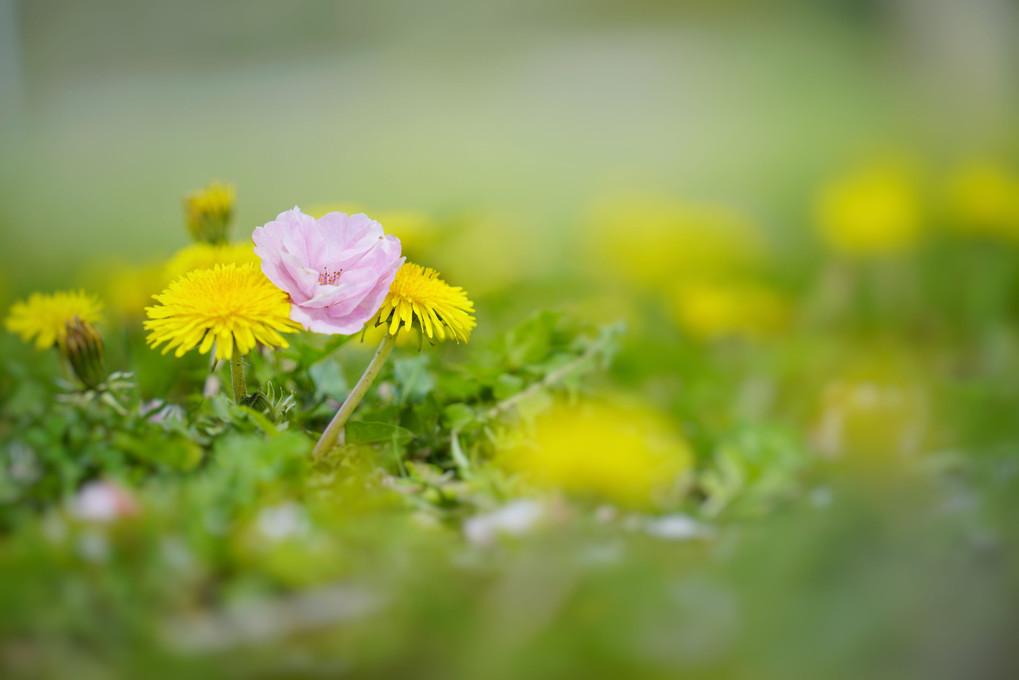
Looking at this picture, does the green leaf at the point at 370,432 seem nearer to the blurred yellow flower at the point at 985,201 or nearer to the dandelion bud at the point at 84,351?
the dandelion bud at the point at 84,351

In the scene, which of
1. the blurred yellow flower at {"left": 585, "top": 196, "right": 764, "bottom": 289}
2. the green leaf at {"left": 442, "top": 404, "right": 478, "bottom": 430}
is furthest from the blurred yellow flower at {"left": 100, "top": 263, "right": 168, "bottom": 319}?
the blurred yellow flower at {"left": 585, "top": 196, "right": 764, "bottom": 289}

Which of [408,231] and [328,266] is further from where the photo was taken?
[408,231]

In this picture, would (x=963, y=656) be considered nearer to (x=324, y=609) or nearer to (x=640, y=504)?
(x=640, y=504)

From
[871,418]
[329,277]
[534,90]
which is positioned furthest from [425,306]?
[534,90]

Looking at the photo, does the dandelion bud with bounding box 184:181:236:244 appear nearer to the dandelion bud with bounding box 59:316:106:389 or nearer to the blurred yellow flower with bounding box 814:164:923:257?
the dandelion bud with bounding box 59:316:106:389

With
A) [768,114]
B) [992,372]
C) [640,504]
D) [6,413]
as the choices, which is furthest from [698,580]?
[768,114]

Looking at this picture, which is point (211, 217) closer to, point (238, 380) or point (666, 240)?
point (238, 380)
